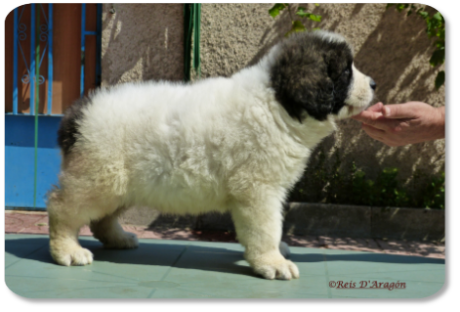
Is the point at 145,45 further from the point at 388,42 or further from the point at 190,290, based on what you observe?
the point at 190,290

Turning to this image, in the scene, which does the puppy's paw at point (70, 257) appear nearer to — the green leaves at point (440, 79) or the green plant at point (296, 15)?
the green plant at point (296, 15)

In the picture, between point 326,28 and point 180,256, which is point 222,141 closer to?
point 180,256

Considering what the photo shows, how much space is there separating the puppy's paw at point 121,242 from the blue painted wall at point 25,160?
899 millimetres

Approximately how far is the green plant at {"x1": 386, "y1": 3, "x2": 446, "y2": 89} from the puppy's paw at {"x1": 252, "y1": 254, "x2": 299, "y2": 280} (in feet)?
11.1

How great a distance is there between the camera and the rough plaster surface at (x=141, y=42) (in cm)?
519

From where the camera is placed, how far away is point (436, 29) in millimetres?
5535

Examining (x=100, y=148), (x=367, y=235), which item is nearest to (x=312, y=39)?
(x=100, y=148)

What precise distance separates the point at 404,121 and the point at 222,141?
1.48m

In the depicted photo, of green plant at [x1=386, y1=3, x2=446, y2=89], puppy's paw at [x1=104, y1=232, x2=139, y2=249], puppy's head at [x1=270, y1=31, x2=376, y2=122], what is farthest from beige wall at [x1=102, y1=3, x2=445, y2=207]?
puppy's head at [x1=270, y1=31, x2=376, y2=122]

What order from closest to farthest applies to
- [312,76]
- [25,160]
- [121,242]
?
1. [312,76]
2. [121,242]
3. [25,160]

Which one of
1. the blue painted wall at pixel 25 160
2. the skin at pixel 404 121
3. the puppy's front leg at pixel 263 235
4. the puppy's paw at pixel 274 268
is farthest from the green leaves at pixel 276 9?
the puppy's paw at pixel 274 268

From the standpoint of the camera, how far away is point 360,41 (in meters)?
5.66

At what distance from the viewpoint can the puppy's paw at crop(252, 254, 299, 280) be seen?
3.19 meters

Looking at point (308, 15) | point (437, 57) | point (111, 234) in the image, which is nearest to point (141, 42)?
point (308, 15)
